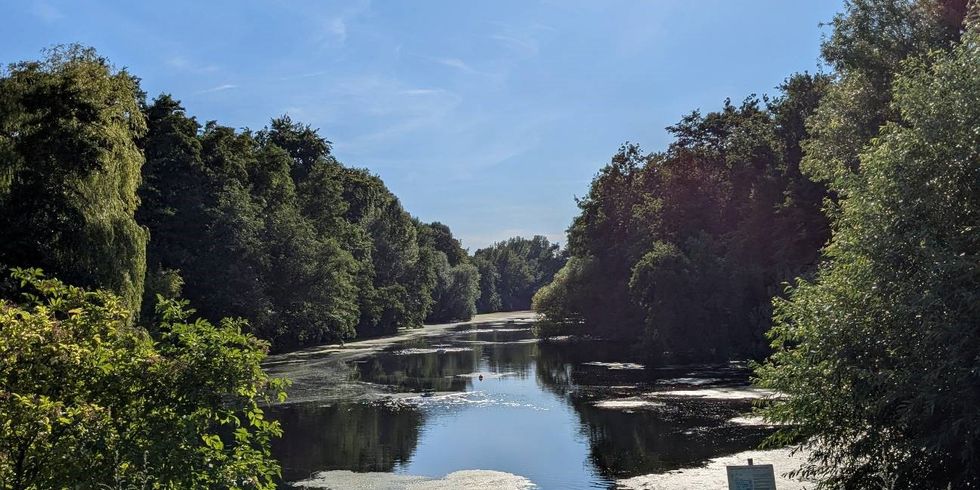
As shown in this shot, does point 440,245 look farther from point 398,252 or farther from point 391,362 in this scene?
point 391,362

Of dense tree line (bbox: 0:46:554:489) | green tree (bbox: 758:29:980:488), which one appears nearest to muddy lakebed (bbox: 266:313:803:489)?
dense tree line (bbox: 0:46:554:489)

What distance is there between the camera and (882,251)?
42.2 ft

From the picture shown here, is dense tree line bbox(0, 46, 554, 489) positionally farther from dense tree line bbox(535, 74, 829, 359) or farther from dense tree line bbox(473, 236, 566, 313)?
dense tree line bbox(473, 236, 566, 313)

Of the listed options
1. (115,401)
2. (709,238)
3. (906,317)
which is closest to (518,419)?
(906,317)

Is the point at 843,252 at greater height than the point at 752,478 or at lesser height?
greater

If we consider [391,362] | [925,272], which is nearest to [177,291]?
[391,362]

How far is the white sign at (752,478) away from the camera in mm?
8906

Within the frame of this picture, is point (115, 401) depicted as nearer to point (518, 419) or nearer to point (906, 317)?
point (906, 317)

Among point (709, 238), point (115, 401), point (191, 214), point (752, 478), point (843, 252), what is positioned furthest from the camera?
point (709, 238)

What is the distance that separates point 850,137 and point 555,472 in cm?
1851

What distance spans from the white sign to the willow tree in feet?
65.3

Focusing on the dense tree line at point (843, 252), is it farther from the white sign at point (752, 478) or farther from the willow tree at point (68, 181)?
the willow tree at point (68, 181)

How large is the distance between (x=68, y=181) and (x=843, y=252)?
23.3 metres

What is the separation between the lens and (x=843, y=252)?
14.0 m
